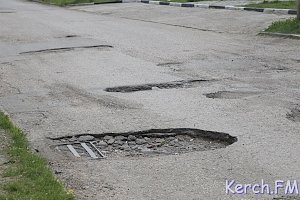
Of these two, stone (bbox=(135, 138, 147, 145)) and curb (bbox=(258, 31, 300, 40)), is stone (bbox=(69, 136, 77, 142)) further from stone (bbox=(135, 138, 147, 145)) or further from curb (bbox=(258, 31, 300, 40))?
curb (bbox=(258, 31, 300, 40))

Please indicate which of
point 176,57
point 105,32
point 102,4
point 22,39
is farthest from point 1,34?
point 102,4

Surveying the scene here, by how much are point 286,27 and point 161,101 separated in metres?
8.58

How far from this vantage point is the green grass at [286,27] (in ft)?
50.0

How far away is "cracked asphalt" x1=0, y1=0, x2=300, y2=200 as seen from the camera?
516 cm

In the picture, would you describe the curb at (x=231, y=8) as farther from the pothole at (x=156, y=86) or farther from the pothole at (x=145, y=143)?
the pothole at (x=145, y=143)

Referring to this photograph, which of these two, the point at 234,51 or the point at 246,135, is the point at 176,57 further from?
the point at 246,135

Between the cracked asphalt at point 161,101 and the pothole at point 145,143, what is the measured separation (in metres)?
0.16

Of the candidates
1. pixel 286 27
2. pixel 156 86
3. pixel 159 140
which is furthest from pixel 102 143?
pixel 286 27

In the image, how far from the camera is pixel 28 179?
4930mm

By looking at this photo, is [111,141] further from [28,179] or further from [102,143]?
[28,179]

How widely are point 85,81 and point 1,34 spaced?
9.23 m

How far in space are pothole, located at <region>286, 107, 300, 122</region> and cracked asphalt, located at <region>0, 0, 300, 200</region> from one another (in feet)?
0.13

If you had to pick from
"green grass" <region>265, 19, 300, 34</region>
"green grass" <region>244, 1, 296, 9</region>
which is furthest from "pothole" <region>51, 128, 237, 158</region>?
"green grass" <region>244, 1, 296, 9</region>

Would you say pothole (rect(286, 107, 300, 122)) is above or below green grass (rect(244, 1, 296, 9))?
below
